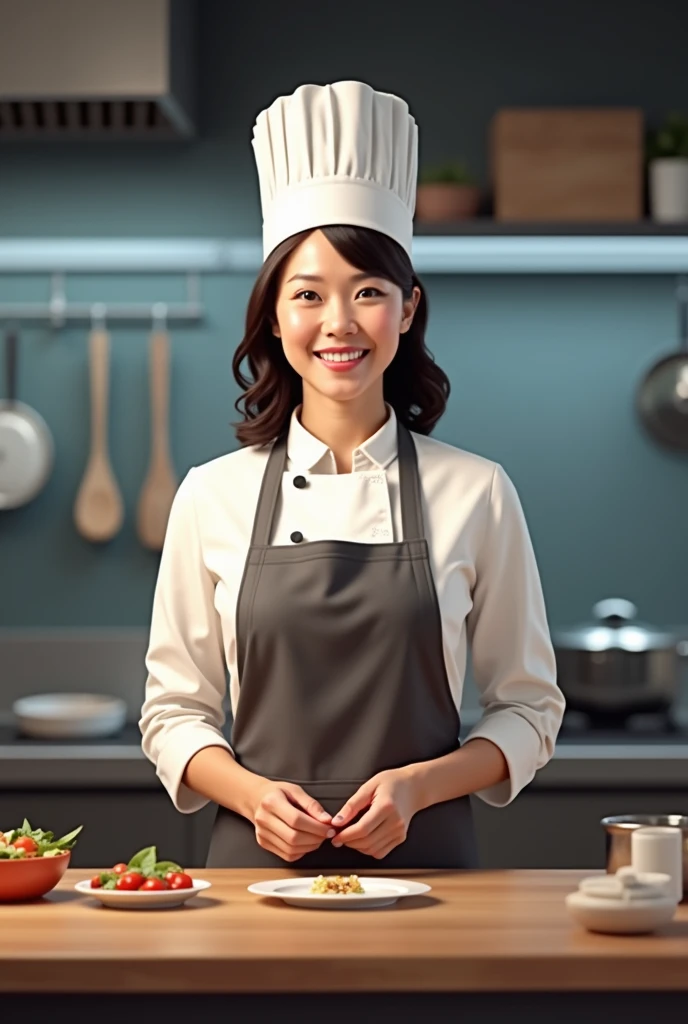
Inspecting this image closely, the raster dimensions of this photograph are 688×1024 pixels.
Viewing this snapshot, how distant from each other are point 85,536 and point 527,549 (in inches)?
71.3

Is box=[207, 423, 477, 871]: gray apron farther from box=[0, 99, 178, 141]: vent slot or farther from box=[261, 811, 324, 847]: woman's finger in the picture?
box=[0, 99, 178, 141]: vent slot

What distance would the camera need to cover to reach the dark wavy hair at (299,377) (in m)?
1.94

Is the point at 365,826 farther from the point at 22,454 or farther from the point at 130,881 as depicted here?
the point at 22,454

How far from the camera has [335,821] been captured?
1.71 meters

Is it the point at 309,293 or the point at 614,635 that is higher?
the point at 309,293

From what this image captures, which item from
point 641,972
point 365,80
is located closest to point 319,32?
point 365,80

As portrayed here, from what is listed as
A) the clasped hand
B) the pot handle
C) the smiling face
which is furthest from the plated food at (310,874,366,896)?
the pot handle

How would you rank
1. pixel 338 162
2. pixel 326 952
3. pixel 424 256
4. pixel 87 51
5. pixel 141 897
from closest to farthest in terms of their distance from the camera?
pixel 326 952 → pixel 141 897 → pixel 338 162 → pixel 87 51 → pixel 424 256

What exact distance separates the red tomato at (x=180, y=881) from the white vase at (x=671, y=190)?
87.4 inches

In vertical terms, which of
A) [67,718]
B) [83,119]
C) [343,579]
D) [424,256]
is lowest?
[67,718]

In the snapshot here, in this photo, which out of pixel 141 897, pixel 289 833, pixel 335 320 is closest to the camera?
pixel 141 897

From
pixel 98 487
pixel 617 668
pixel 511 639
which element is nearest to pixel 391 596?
pixel 511 639

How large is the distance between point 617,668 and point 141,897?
1.84m

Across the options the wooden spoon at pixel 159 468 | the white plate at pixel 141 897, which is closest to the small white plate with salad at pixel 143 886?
the white plate at pixel 141 897
